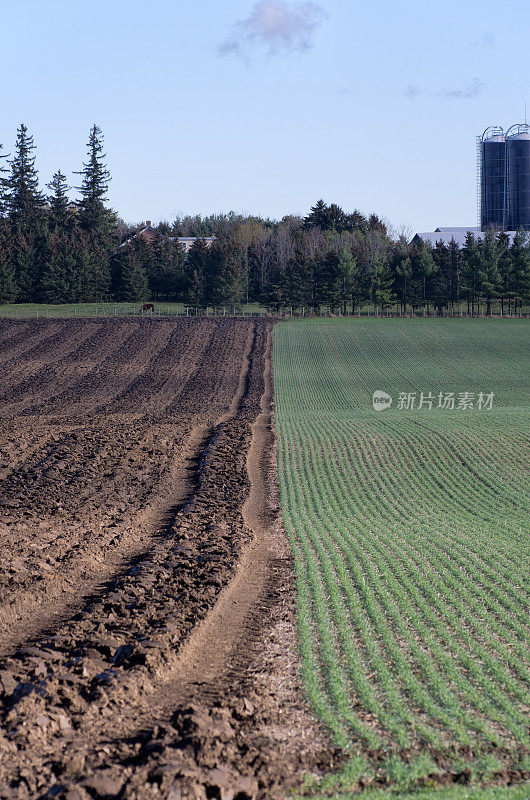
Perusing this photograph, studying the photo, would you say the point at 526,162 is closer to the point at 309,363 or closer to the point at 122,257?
the point at 122,257

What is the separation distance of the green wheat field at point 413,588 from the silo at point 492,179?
70.2m

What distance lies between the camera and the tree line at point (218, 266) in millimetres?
78062

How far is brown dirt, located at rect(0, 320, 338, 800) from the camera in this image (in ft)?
23.5

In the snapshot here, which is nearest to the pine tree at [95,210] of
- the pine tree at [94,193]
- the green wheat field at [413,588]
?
the pine tree at [94,193]

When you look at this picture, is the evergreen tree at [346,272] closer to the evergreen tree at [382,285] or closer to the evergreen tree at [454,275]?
the evergreen tree at [382,285]

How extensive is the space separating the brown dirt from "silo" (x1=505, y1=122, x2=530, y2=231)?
81.5 metres

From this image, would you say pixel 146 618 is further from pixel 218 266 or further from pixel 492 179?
pixel 492 179

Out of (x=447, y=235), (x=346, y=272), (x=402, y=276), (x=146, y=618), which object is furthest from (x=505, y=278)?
(x=146, y=618)

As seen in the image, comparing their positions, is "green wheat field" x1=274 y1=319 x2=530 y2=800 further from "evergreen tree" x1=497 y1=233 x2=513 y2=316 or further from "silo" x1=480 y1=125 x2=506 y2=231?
"silo" x1=480 y1=125 x2=506 y2=231

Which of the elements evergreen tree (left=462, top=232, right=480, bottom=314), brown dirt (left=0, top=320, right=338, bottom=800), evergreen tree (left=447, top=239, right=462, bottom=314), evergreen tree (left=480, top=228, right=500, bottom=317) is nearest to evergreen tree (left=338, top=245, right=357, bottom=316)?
evergreen tree (left=447, top=239, right=462, bottom=314)

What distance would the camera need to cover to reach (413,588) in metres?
12.8

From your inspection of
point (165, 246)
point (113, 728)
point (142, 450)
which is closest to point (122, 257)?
point (165, 246)

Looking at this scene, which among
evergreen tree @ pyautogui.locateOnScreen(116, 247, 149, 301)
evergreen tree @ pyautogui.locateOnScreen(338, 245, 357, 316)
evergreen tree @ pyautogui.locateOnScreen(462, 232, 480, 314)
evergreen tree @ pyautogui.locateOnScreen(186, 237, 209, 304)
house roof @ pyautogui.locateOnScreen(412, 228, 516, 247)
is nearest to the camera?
evergreen tree @ pyautogui.locateOnScreen(462, 232, 480, 314)

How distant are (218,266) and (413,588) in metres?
73.6
